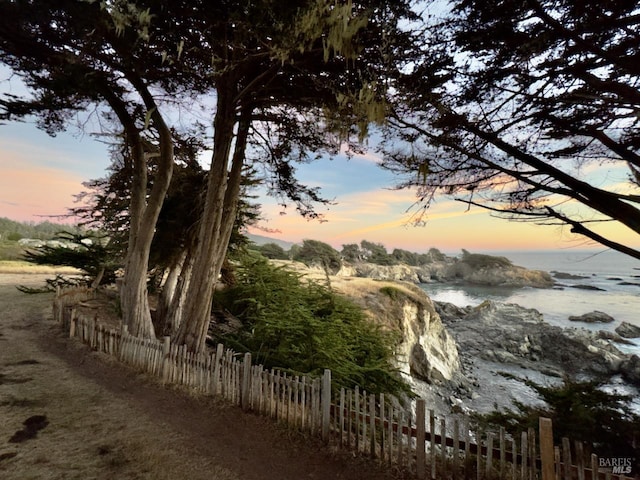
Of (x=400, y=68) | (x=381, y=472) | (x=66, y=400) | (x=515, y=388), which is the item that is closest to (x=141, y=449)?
(x=66, y=400)

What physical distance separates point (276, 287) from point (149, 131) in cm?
771

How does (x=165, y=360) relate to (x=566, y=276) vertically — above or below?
above

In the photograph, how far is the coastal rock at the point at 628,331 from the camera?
28531 mm

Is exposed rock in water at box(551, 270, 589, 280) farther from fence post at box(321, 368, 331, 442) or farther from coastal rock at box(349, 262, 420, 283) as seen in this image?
fence post at box(321, 368, 331, 442)

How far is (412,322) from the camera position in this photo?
1944 centimetres

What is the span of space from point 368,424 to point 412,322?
15620 mm

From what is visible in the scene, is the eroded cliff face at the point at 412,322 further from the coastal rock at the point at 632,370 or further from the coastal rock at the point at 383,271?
the coastal rock at the point at 383,271

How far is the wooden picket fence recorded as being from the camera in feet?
11.2

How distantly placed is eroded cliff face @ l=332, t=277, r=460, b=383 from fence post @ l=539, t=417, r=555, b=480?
13461 mm

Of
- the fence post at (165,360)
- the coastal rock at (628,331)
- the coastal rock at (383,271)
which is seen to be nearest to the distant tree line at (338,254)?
the coastal rock at (383,271)

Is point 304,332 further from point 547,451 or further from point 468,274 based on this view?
point 468,274

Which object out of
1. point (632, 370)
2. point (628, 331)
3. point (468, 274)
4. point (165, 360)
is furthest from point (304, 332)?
point (468, 274)

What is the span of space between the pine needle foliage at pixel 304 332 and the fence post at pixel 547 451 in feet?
16.4

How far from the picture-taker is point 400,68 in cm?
561
